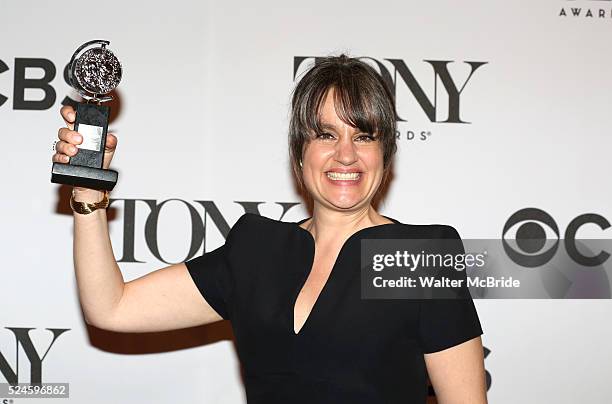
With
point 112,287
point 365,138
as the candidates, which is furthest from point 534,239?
point 112,287

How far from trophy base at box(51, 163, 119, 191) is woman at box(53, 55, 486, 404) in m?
0.02

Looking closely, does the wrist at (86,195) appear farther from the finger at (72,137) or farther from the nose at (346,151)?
the nose at (346,151)

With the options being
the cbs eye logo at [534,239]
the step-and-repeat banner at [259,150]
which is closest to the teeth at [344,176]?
the step-and-repeat banner at [259,150]

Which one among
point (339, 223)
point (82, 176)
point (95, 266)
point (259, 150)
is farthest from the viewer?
point (259, 150)

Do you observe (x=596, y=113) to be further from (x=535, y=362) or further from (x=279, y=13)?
(x=279, y=13)

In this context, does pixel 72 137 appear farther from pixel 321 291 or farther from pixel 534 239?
pixel 534 239

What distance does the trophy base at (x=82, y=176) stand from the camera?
46.8 inches

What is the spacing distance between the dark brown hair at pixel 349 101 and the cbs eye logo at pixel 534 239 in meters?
0.77

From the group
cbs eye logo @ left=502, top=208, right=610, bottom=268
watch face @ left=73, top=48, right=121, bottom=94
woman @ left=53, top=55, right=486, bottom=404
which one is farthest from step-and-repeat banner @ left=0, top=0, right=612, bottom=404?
watch face @ left=73, top=48, right=121, bottom=94

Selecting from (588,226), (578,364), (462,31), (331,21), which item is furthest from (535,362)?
(331,21)

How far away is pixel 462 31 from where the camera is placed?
6.81ft

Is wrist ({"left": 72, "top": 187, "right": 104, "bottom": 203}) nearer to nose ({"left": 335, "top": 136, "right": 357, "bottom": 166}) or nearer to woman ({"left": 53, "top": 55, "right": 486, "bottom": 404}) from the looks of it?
woman ({"left": 53, "top": 55, "right": 486, "bottom": 404})

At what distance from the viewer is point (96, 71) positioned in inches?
50.3

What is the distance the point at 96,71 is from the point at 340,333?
574 millimetres
